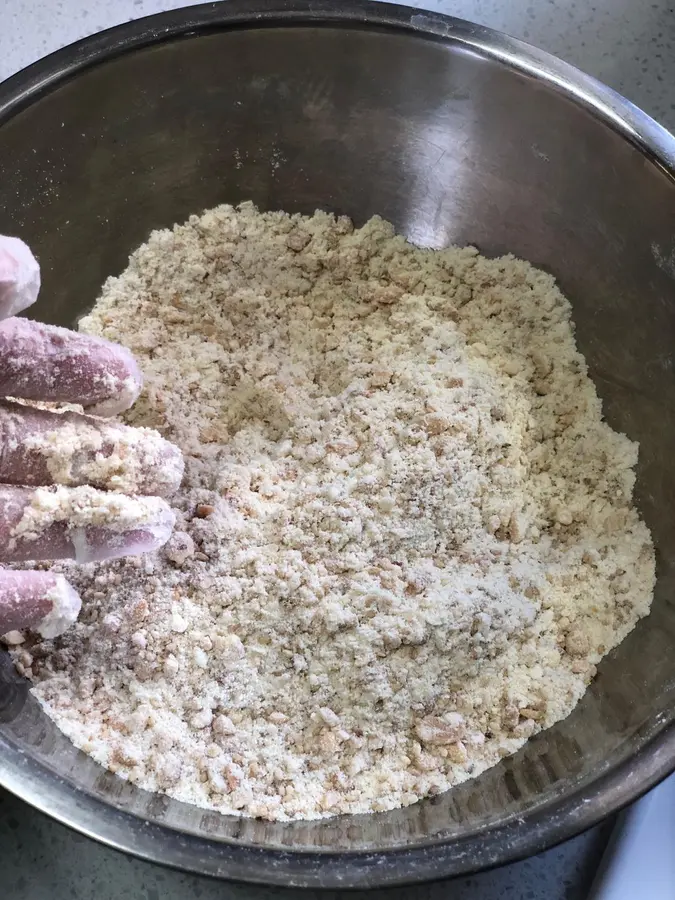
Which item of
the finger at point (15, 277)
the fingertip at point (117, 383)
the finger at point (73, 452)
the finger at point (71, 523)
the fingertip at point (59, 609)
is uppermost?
the finger at point (15, 277)

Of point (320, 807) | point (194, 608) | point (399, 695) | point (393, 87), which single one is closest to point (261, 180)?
point (393, 87)

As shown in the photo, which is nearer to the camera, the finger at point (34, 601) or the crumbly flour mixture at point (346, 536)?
the finger at point (34, 601)

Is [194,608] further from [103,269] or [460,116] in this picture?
[460,116]

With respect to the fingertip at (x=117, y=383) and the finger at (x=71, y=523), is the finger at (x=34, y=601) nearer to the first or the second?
the finger at (x=71, y=523)

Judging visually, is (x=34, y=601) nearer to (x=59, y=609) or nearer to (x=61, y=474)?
(x=59, y=609)

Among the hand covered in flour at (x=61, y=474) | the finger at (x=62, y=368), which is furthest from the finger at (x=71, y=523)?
the finger at (x=62, y=368)

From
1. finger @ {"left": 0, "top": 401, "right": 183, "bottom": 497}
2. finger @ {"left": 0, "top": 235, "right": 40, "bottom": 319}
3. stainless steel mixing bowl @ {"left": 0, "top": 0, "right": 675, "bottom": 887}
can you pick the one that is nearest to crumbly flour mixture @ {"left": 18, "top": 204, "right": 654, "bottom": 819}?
stainless steel mixing bowl @ {"left": 0, "top": 0, "right": 675, "bottom": 887}
